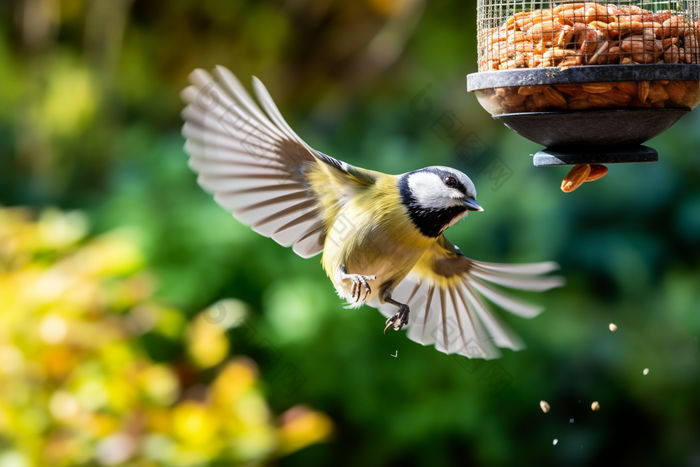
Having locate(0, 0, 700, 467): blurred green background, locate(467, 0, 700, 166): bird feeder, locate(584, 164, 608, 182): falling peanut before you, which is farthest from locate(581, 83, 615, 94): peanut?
locate(0, 0, 700, 467): blurred green background

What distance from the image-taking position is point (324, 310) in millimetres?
3486

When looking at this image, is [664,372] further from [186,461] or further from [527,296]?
[186,461]

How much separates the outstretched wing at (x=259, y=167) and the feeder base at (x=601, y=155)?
0.47 metres

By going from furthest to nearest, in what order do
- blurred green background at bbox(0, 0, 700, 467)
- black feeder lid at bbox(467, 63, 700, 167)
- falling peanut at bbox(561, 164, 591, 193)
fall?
blurred green background at bbox(0, 0, 700, 467)
falling peanut at bbox(561, 164, 591, 193)
black feeder lid at bbox(467, 63, 700, 167)

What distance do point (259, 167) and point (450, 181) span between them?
0.48 metres

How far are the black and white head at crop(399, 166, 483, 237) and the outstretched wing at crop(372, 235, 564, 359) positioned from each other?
34cm

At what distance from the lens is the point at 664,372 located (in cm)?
340

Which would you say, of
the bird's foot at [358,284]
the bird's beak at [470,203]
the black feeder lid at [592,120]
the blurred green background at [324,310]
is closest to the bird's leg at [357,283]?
the bird's foot at [358,284]

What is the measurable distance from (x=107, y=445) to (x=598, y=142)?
78.0 inches

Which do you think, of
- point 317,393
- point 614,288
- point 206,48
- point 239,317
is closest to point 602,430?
point 614,288

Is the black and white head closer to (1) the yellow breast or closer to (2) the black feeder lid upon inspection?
(1) the yellow breast

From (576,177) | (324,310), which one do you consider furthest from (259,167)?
(324,310)

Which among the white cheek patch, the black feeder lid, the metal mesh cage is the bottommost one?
the white cheek patch

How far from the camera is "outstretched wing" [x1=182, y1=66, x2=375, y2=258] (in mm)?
1650
